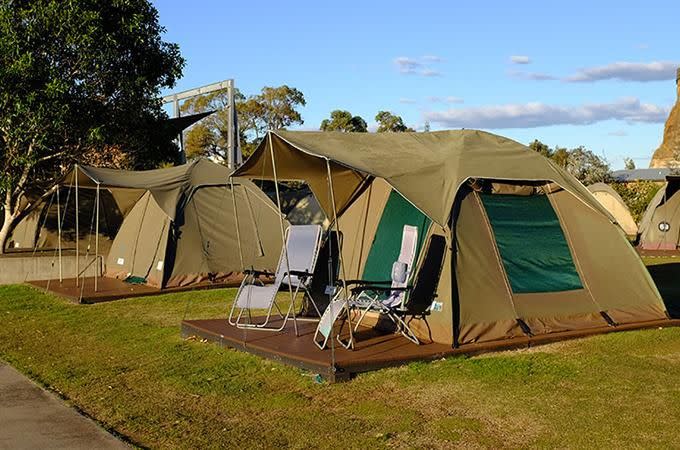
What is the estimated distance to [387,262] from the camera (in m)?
9.73

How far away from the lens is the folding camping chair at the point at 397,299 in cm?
846

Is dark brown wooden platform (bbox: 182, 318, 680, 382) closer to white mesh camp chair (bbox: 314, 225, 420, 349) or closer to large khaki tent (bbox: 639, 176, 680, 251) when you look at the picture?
white mesh camp chair (bbox: 314, 225, 420, 349)

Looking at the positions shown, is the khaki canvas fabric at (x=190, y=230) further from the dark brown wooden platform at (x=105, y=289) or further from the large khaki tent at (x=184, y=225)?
the dark brown wooden platform at (x=105, y=289)

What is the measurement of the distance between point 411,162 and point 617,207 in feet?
80.1

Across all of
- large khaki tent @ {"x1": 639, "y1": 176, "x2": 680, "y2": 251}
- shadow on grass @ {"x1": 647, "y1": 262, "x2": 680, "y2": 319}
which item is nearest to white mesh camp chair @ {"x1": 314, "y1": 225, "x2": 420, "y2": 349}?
shadow on grass @ {"x1": 647, "y1": 262, "x2": 680, "y2": 319}

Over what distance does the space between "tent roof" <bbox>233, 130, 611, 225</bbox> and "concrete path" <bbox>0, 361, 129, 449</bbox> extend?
315cm

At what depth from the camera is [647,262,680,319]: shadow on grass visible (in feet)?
37.6

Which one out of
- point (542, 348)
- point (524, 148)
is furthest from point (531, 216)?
point (542, 348)

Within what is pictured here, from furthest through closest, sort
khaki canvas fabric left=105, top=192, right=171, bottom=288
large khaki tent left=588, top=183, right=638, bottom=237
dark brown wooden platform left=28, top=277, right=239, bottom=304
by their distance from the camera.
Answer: large khaki tent left=588, top=183, right=638, bottom=237 < khaki canvas fabric left=105, top=192, right=171, bottom=288 < dark brown wooden platform left=28, top=277, right=239, bottom=304

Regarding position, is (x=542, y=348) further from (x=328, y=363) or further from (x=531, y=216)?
(x=328, y=363)

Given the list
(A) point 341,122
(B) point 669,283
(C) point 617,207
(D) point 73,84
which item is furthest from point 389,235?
(A) point 341,122

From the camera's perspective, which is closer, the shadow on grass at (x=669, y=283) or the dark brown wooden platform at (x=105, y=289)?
the shadow on grass at (x=669, y=283)

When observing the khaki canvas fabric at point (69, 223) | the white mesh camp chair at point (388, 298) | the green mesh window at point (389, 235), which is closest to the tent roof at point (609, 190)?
the khaki canvas fabric at point (69, 223)

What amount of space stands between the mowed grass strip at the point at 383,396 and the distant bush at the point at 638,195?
2331 centimetres
